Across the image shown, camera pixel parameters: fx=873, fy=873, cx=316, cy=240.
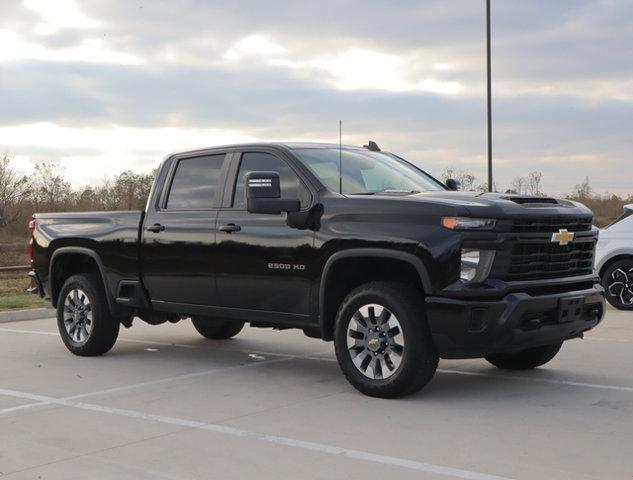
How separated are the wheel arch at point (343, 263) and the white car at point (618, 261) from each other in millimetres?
7022

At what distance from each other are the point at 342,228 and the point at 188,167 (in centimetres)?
226

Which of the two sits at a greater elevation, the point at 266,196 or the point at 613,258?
the point at 266,196

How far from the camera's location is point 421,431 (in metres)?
5.62

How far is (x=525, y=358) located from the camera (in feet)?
25.4

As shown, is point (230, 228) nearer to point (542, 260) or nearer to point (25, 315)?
point (542, 260)

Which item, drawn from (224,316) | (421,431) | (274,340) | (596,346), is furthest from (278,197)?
(596,346)

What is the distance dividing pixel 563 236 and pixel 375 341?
5.40ft

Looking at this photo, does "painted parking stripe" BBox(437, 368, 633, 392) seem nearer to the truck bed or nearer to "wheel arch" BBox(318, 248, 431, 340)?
"wheel arch" BBox(318, 248, 431, 340)

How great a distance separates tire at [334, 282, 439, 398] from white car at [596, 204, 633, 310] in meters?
7.18

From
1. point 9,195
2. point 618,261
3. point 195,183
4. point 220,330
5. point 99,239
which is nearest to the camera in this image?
point 195,183

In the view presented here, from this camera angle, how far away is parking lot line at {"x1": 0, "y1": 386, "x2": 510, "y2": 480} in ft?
15.5

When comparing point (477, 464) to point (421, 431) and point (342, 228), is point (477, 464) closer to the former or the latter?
point (421, 431)

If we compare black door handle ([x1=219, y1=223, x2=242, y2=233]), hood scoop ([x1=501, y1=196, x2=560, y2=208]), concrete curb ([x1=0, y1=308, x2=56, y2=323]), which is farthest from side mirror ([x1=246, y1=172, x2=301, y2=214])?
concrete curb ([x1=0, y1=308, x2=56, y2=323])

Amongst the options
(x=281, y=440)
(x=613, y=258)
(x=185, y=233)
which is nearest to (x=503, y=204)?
(x=281, y=440)
